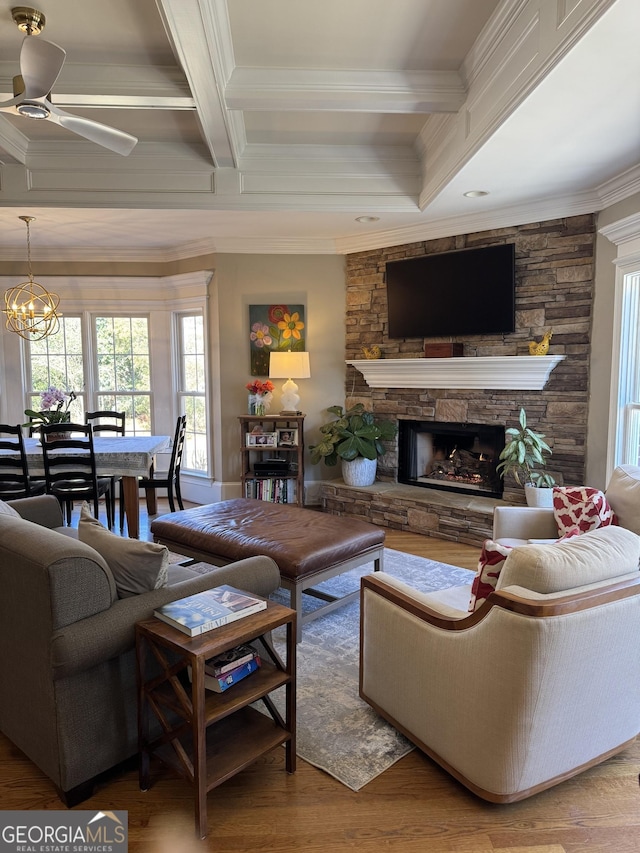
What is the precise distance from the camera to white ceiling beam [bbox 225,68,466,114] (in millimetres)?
3012

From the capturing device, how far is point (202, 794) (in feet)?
5.44

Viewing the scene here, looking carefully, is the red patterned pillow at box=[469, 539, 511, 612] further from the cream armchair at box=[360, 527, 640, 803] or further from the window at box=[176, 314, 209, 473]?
the window at box=[176, 314, 209, 473]

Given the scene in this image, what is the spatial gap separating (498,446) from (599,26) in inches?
128

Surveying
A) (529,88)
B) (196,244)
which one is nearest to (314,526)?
(529,88)

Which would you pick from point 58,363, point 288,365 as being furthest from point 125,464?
point 58,363

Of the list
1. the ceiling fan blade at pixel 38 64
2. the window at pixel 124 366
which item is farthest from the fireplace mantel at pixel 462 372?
the ceiling fan blade at pixel 38 64

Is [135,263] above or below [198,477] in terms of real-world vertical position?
above

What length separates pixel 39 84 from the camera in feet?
7.80

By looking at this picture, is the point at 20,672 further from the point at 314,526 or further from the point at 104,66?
the point at 104,66

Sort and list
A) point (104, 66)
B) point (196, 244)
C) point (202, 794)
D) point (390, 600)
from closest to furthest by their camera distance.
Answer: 1. point (202, 794)
2. point (390, 600)
3. point (104, 66)
4. point (196, 244)

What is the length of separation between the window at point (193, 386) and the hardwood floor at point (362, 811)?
13.4 ft

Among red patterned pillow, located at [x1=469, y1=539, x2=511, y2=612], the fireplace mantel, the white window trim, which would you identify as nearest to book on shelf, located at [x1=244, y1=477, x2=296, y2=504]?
the fireplace mantel

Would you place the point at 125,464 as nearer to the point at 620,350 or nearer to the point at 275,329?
the point at 275,329

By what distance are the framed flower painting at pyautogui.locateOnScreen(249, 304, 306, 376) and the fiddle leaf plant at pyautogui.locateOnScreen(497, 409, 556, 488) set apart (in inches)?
88.9
